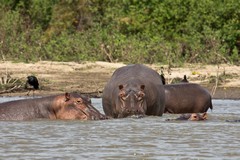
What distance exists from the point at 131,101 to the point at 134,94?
4.9 inches

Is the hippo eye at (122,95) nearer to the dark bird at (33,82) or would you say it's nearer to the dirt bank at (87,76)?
the dirt bank at (87,76)

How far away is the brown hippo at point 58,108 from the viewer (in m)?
9.36

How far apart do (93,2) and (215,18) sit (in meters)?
4.96

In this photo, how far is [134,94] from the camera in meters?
10.2

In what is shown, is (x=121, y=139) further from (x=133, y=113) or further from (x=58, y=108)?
(x=133, y=113)

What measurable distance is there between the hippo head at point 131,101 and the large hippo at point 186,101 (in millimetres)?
2741

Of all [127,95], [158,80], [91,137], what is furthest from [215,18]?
[91,137]

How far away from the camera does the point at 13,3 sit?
25.1 m

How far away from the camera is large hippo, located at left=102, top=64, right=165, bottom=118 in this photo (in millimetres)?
10109

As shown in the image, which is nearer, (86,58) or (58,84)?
(58,84)

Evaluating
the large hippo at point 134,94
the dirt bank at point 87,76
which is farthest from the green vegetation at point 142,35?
the large hippo at point 134,94

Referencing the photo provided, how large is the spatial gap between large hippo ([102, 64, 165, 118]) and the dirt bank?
180 inches

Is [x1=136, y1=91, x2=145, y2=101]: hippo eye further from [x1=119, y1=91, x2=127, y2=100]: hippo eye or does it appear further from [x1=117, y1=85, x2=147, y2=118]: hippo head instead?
[x1=119, y1=91, x2=127, y2=100]: hippo eye

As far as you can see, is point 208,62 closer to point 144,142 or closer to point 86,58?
point 86,58
